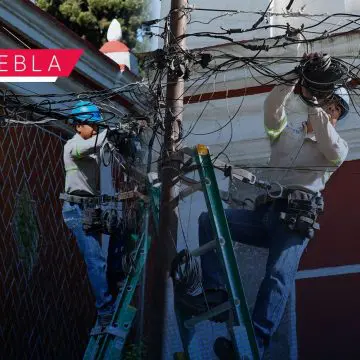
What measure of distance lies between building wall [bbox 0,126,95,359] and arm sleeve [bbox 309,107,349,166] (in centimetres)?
320

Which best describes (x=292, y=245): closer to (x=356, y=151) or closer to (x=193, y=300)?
(x=193, y=300)

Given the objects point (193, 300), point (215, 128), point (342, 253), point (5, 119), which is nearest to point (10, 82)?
point (5, 119)

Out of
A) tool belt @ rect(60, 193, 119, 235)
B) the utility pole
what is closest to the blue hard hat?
tool belt @ rect(60, 193, 119, 235)

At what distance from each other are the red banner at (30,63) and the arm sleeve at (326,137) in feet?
8.32

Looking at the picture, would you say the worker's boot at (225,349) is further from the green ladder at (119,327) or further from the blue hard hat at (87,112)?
the blue hard hat at (87,112)

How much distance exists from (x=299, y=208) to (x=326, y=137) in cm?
67

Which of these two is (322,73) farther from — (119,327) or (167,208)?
(119,327)

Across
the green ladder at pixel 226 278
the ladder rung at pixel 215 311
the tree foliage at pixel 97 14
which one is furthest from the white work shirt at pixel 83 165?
the tree foliage at pixel 97 14

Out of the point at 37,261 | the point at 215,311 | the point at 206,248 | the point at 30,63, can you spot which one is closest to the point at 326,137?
the point at 206,248

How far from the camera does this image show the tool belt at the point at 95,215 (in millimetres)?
8594

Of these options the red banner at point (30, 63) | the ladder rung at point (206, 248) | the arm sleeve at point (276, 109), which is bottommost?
the ladder rung at point (206, 248)

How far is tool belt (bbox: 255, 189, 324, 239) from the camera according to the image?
7738 mm

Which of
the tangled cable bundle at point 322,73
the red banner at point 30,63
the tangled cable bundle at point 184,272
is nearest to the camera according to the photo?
the tangled cable bundle at point 184,272

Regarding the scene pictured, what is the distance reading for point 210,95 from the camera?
1045 centimetres
